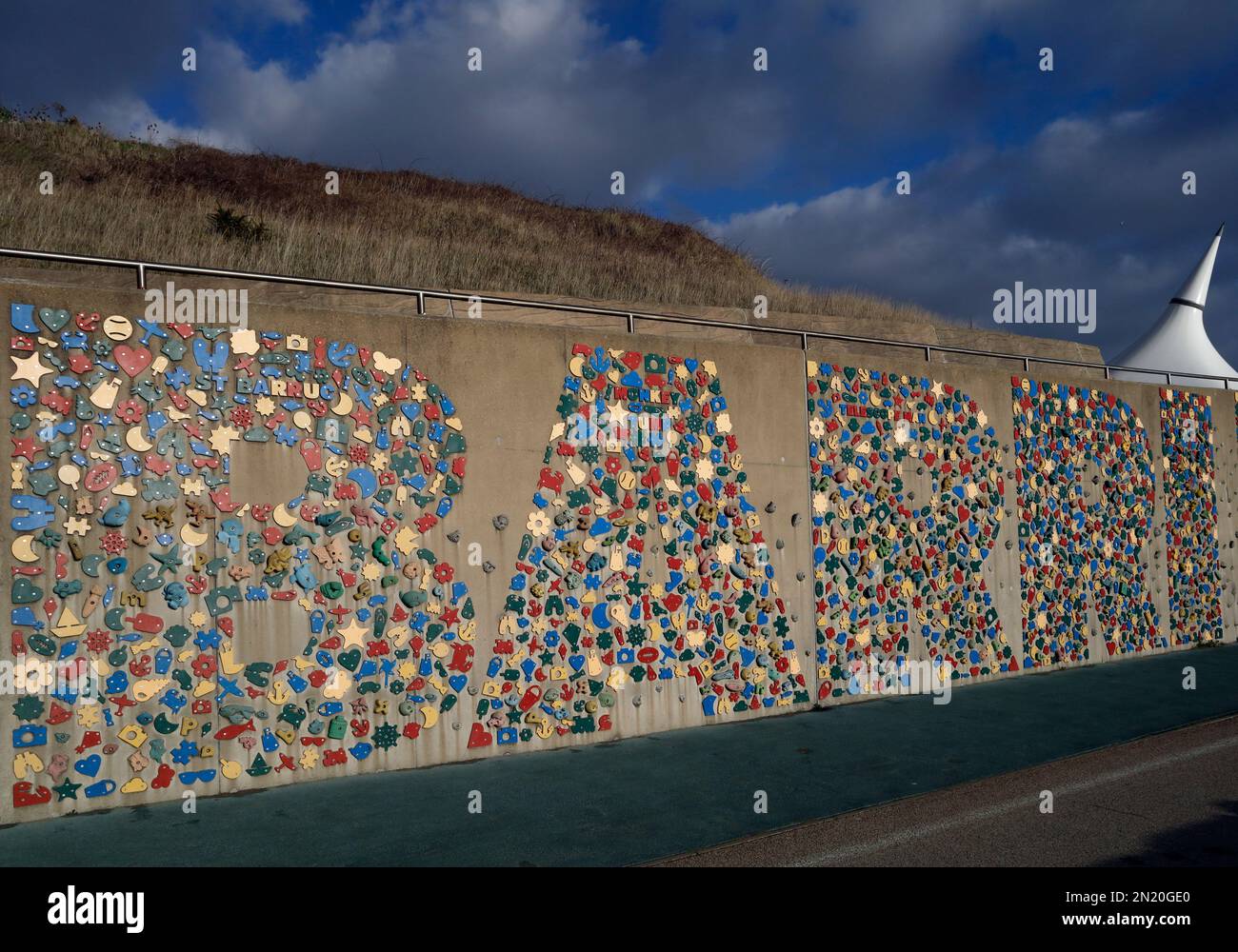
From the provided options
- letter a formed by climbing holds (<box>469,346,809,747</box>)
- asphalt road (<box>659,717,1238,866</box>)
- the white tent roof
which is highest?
the white tent roof

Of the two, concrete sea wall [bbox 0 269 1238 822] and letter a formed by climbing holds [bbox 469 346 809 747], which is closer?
concrete sea wall [bbox 0 269 1238 822]

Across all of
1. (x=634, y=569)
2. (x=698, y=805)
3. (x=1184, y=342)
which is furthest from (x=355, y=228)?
(x=1184, y=342)

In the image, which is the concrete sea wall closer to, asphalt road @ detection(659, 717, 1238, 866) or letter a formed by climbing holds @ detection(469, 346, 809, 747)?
letter a formed by climbing holds @ detection(469, 346, 809, 747)

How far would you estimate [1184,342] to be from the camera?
2680 cm

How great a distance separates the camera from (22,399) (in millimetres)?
6750

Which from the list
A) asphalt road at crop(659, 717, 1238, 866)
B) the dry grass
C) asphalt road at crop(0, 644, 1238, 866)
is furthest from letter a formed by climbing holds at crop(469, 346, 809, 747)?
the dry grass

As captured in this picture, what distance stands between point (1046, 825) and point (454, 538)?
489cm

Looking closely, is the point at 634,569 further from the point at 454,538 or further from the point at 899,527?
the point at 899,527

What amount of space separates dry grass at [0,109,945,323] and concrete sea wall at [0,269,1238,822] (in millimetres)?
3211

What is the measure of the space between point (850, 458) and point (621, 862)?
6580 mm

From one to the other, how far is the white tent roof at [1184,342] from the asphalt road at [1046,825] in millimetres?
21604

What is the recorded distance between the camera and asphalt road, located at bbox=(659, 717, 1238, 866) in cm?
557

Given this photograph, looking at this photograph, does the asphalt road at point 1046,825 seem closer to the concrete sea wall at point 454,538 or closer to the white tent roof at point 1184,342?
the concrete sea wall at point 454,538
